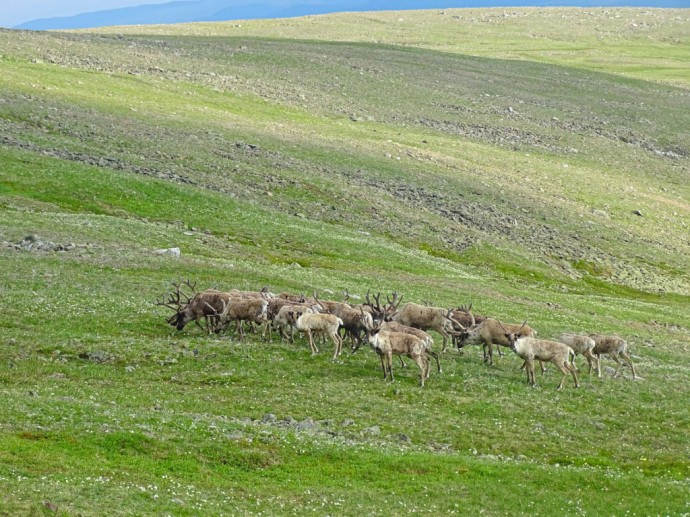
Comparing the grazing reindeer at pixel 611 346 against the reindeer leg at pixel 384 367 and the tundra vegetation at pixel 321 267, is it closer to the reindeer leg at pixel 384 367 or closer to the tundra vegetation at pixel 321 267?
the tundra vegetation at pixel 321 267

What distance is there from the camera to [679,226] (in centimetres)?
7956

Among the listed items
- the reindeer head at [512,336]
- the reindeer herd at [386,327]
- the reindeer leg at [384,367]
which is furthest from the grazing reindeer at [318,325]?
the reindeer head at [512,336]

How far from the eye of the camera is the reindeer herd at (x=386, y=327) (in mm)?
29938

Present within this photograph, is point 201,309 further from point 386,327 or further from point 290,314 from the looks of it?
point 386,327

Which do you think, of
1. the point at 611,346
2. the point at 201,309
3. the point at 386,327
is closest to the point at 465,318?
the point at 386,327

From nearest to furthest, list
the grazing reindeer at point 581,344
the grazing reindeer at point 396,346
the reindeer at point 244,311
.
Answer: the grazing reindeer at point 396,346
the reindeer at point 244,311
the grazing reindeer at point 581,344

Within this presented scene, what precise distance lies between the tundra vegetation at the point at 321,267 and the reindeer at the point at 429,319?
1.04m

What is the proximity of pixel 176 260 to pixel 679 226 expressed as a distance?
5155 centimetres

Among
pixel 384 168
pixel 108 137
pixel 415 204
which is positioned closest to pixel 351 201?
pixel 415 204

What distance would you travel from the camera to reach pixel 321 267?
49.9 meters

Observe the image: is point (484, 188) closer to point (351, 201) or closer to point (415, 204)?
point (415, 204)

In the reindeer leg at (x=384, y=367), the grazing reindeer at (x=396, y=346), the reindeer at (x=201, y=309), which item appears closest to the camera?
the grazing reindeer at (x=396, y=346)

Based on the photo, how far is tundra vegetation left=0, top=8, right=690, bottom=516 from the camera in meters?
21.9

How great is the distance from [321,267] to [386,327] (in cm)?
1899
